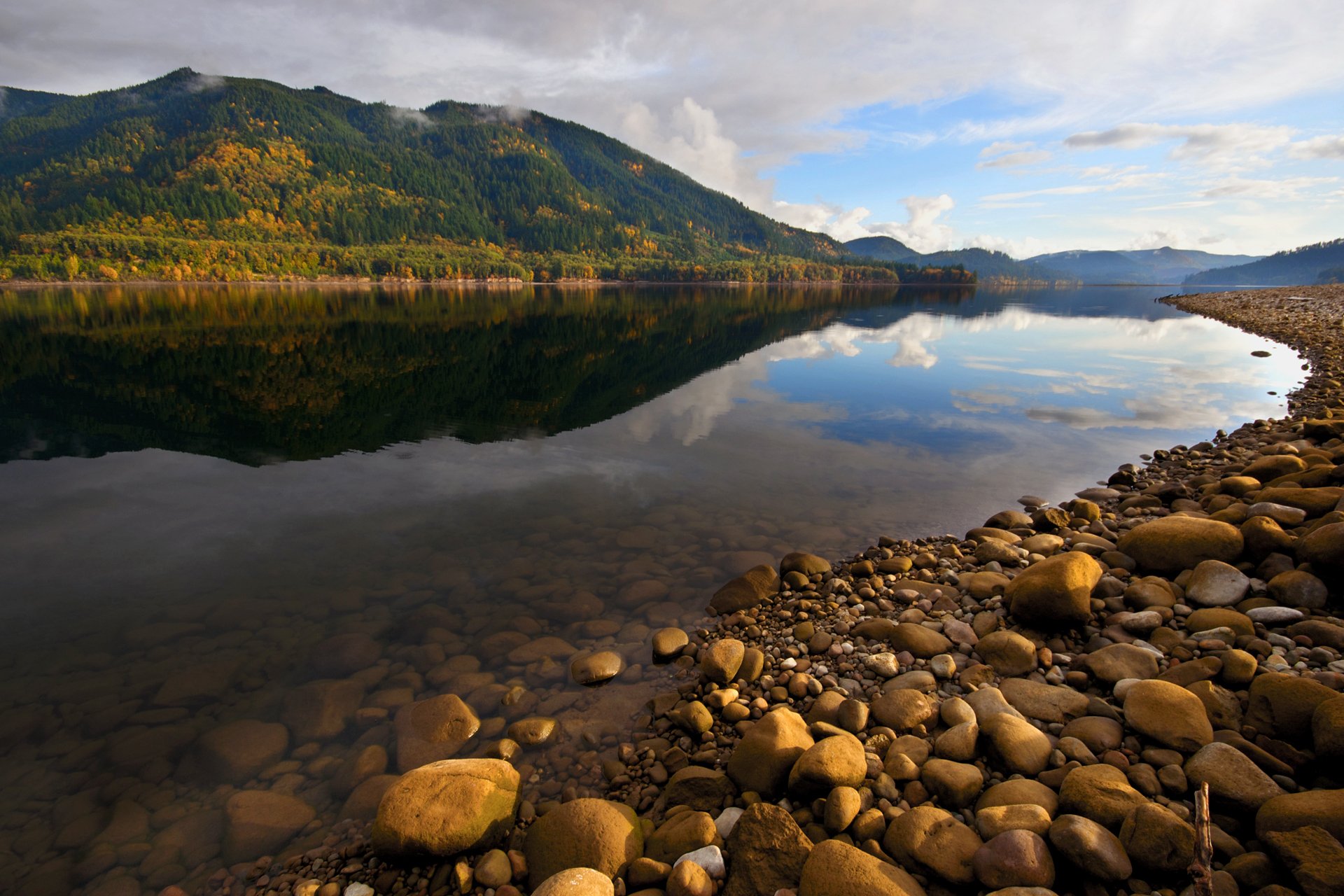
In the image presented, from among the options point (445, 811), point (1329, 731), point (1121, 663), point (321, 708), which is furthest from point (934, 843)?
point (321, 708)

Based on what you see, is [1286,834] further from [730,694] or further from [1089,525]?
[1089,525]

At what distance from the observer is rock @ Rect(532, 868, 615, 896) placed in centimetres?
533

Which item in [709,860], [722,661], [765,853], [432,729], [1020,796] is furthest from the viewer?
[722,661]

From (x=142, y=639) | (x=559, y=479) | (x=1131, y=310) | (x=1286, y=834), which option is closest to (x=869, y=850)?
(x=1286, y=834)

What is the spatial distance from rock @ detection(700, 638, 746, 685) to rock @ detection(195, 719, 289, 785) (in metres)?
6.12

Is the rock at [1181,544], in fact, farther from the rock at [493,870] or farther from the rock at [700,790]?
the rock at [493,870]

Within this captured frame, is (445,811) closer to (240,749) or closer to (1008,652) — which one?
(240,749)

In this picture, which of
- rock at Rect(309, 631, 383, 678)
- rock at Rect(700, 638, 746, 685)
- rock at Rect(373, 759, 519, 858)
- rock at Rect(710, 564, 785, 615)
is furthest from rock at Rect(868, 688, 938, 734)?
rock at Rect(309, 631, 383, 678)

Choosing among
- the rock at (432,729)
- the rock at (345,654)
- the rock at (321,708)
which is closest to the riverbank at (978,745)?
the rock at (432,729)

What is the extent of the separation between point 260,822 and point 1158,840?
9.35 m

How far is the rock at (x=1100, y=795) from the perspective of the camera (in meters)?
5.38

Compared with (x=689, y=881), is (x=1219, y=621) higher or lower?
higher

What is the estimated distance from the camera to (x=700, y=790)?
22.8ft

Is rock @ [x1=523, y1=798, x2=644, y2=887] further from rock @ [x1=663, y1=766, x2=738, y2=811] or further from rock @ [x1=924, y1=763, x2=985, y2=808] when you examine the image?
rock @ [x1=924, y1=763, x2=985, y2=808]
